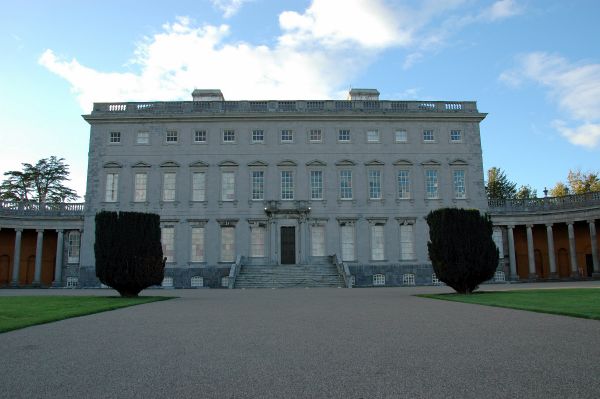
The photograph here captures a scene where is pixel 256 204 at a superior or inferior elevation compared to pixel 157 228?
superior

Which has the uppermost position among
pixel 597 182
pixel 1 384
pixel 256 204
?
pixel 597 182

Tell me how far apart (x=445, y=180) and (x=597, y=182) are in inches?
969

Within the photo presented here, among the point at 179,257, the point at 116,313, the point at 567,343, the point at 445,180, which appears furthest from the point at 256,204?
the point at 567,343

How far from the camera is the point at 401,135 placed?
3722 cm

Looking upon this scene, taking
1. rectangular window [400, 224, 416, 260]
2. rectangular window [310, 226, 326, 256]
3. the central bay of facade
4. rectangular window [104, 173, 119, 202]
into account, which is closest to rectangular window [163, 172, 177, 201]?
the central bay of facade

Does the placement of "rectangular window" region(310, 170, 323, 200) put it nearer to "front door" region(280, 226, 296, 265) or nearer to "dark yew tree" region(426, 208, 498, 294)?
"front door" region(280, 226, 296, 265)

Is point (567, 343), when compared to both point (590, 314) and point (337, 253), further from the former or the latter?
point (337, 253)

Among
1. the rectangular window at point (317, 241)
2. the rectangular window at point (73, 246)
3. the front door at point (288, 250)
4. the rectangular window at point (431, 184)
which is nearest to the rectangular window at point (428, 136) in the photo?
the rectangular window at point (431, 184)

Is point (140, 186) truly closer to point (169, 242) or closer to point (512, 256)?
point (169, 242)

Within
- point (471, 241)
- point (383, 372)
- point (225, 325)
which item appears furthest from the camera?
point (471, 241)

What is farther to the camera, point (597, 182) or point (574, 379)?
point (597, 182)

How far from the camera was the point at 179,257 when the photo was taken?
35594 millimetres

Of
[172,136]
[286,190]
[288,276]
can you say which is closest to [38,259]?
[172,136]

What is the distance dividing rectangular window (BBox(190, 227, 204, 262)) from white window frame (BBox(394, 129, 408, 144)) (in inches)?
593
